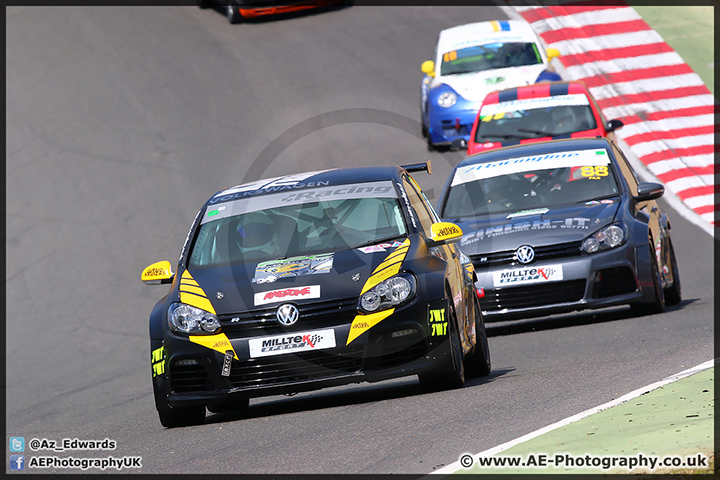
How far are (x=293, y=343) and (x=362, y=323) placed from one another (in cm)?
45

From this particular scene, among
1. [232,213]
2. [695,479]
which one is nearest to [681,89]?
[232,213]

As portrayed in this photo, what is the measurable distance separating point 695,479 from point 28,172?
1595 centimetres

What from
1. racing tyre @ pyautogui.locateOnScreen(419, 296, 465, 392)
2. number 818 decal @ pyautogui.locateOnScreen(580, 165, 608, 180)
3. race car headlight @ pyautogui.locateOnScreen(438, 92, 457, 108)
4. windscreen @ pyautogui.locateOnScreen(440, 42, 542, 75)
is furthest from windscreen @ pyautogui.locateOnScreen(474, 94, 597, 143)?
racing tyre @ pyautogui.locateOnScreen(419, 296, 465, 392)

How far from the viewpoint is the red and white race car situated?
612 inches

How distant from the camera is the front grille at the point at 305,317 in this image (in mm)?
7473

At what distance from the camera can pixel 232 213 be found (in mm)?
8711

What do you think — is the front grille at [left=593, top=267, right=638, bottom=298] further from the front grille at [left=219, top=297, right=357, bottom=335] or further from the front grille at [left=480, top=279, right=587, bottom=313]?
the front grille at [left=219, top=297, right=357, bottom=335]

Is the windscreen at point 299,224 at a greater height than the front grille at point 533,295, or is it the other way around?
the windscreen at point 299,224

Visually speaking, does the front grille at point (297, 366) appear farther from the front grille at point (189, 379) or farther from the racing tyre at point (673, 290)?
the racing tyre at point (673, 290)

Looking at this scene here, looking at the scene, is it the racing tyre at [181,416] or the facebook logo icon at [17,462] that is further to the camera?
the racing tyre at [181,416]

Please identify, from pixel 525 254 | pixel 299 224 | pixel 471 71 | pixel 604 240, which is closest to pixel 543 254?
pixel 525 254

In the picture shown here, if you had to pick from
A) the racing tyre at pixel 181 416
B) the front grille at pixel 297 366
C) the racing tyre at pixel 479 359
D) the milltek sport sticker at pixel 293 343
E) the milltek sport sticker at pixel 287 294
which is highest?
the milltek sport sticker at pixel 287 294

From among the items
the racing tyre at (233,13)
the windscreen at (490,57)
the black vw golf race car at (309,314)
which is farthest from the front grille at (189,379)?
the racing tyre at (233,13)

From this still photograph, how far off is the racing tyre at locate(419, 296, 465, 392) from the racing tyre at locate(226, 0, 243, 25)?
20.6 metres
